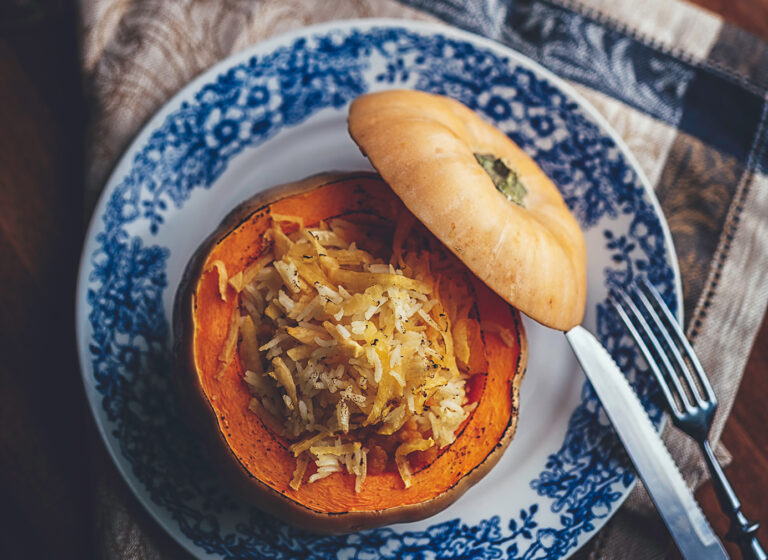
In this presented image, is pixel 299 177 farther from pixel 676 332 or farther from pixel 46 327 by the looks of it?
pixel 676 332

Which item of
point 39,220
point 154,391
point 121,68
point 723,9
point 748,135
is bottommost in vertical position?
point 154,391

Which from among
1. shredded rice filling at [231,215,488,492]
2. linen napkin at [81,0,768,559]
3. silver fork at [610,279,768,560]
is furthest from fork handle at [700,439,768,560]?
shredded rice filling at [231,215,488,492]

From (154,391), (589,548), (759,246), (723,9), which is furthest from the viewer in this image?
(723,9)

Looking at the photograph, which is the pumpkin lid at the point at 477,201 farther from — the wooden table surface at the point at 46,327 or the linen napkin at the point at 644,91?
the wooden table surface at the point at 46,327

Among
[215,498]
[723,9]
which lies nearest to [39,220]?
[215,498]

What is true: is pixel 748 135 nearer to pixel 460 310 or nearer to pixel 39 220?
pixel 460 310

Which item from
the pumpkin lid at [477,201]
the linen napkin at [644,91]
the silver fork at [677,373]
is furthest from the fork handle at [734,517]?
the pumpkin lid at [477,201]

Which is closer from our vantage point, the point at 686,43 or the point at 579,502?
the point at 579,502
